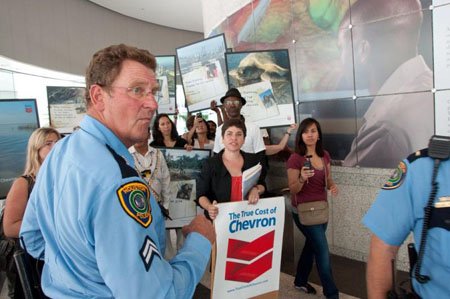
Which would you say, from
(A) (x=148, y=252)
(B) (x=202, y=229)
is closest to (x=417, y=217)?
(B) (x=202, y=229)

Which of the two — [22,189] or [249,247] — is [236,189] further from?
[22,189]

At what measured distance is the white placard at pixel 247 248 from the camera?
7.68 feet

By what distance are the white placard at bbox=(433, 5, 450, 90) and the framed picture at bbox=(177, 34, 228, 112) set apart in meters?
2.06

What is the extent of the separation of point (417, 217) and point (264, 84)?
8.69 ft

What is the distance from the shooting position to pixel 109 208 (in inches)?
32.1

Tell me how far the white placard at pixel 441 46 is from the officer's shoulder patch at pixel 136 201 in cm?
293

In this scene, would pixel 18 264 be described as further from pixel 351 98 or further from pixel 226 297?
pixel 351 98

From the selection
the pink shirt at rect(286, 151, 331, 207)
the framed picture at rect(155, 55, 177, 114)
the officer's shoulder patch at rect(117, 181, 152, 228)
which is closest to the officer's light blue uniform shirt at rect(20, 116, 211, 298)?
the officer's shoulder patch at rect(117, 181, 152, 228)

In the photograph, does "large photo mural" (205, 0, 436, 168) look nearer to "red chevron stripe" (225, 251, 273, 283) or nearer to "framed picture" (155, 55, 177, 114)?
"framed picture" (155, 55, 177, 114)

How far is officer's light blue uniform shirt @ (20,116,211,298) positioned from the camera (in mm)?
809

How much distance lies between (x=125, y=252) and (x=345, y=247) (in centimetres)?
347

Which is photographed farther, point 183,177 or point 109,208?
point 183,177

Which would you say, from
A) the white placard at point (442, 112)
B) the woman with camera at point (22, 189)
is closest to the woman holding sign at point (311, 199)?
the white placard at point (442, 112)

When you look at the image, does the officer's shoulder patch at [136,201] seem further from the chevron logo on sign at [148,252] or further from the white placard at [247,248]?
the white placard at [247,248]
